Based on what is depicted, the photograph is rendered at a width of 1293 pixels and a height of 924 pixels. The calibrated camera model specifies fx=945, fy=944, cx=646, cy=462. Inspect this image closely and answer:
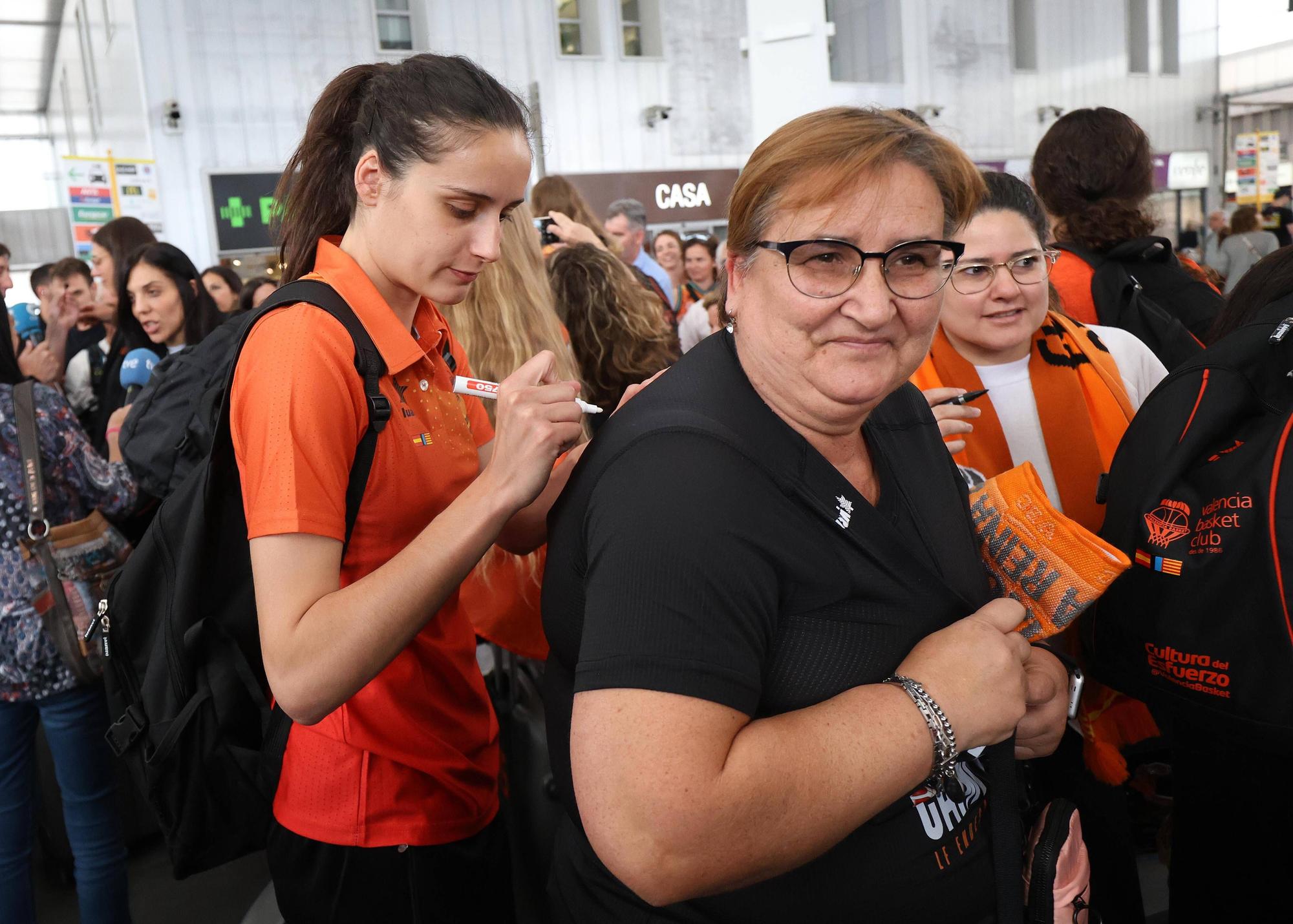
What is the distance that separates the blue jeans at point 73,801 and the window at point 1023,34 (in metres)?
17.0

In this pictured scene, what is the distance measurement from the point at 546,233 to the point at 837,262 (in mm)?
3121

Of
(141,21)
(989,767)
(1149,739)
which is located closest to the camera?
(989,767)

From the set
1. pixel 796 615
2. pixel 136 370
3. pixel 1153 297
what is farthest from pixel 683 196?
pixel 796 615

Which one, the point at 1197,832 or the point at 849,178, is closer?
the point at 849,178

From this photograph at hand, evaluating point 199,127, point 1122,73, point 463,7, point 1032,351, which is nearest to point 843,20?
point 1122,73

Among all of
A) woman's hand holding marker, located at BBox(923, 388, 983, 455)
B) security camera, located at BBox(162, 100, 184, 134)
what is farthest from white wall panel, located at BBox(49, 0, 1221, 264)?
woman's hand holding marker, located at BBox(923, 388, 983, 455)

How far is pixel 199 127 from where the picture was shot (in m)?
10.3

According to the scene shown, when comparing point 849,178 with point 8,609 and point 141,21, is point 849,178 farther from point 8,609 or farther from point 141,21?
point 141,21

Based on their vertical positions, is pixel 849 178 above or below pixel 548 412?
above

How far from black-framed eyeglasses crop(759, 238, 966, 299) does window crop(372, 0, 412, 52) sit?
11.7 m

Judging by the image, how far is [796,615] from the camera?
108cm

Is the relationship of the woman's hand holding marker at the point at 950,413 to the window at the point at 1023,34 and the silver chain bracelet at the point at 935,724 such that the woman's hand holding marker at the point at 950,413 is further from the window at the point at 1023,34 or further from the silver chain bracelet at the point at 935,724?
the window at the point at 1023,34

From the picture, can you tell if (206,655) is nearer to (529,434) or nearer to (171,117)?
(529,434)

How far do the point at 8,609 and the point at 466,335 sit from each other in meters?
1.31
